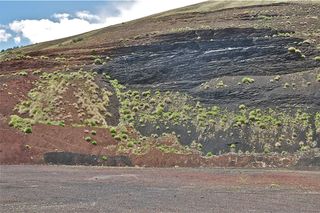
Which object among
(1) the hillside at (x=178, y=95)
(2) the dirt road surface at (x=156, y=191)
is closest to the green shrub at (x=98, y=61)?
(1) the hillside at (x=178, y=95)

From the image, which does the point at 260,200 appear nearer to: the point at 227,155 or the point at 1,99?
the point at 227,155

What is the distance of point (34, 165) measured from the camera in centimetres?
3881

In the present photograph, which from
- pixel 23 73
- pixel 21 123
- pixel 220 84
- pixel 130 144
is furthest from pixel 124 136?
pixel 23 73

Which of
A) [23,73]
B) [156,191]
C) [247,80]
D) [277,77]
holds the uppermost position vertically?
[23,73]

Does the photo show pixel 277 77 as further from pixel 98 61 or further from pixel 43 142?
pixel 43 142

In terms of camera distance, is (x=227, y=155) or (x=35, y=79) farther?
(x=35, y=79)

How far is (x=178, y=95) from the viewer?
55812 mm

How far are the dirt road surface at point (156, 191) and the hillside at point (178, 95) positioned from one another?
23.6 ft

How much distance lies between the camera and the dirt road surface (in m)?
19.5

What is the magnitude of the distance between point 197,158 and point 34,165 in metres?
12.7

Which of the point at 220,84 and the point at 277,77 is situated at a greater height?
the point at 277,77

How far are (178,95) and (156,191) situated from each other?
31.7 meters

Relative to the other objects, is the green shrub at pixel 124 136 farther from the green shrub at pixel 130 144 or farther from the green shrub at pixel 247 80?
the green shrub at pixel 247 80

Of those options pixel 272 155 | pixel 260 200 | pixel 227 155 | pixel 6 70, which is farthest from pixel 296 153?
pixel 6 70
